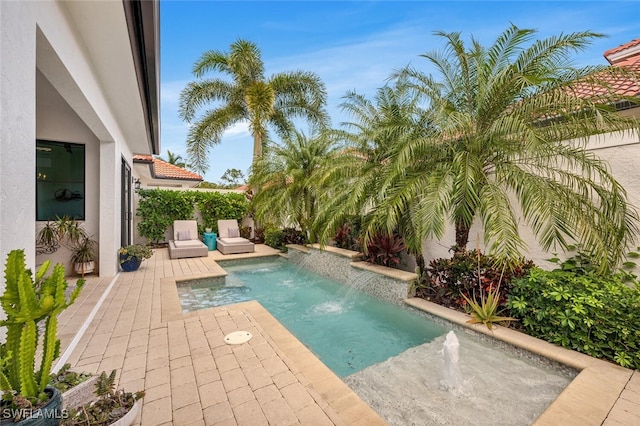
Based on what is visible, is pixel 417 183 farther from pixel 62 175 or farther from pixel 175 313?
pixel 62 175

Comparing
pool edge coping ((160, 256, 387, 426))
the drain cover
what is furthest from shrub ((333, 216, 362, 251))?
the drain cover

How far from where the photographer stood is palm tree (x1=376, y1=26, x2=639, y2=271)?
17.6 feet

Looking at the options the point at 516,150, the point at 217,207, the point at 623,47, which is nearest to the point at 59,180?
the point at 217,207

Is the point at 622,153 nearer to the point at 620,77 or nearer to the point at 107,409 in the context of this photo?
the point at 620,77

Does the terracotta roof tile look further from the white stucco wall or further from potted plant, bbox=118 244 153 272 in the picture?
potted plant, bbox=118 244 153 272

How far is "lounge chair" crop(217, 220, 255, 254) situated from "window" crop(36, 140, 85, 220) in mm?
6266

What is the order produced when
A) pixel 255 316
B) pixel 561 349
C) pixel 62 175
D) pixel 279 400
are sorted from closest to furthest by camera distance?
1. pixel 279 400
2. pixel 561 349
3. pixel 255 316
4. pixel 62 175

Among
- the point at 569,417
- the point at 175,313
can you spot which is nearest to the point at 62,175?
the point at 175,313

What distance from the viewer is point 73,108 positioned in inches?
217

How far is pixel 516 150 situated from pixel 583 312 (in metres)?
3.29

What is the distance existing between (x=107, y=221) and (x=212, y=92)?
11.9 metres

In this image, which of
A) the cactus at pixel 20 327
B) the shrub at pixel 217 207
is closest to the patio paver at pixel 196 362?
the cactus at pixel 20 327

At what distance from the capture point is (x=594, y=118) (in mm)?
5309

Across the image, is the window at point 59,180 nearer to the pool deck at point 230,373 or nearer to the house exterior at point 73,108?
the house exterior at point 73,108
